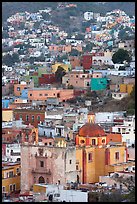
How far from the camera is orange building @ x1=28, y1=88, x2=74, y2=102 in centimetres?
2980

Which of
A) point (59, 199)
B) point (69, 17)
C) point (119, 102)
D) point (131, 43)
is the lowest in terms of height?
point (59, 199)

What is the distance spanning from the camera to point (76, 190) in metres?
17.6

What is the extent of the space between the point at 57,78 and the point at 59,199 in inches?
605

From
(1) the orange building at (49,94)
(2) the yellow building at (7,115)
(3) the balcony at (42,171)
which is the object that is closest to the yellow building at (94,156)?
(3) the balcony at (42,171)

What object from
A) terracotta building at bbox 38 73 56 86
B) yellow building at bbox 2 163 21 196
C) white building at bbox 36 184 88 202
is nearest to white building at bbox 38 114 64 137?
yellow building at bbox 2 163 21 196

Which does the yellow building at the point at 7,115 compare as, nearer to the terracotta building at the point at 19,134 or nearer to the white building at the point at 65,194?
the terracotta building at the point at 19,134

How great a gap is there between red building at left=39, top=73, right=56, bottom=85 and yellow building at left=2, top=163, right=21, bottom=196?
12.7m

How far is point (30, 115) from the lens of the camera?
2673 centimetres

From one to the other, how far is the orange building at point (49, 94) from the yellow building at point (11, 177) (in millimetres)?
9909

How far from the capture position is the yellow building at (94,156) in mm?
19531

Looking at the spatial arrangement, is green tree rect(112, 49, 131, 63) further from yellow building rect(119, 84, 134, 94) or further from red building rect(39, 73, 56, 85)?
yellow building rect(119, 84, 134, 94)

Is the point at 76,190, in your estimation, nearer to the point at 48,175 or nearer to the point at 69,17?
the point at 48,175

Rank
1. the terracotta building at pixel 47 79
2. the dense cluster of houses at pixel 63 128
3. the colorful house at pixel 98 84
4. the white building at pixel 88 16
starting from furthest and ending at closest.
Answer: the white building at pixel 88 16 < the terracotta building at pixel 47 79 < the colorful house at pixel 98 84 < the dense cluster of houses at pixel 63 128

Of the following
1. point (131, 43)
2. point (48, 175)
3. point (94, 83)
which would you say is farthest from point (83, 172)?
point (131, 43)
